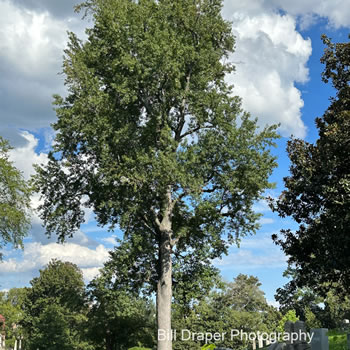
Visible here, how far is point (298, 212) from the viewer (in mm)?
17641

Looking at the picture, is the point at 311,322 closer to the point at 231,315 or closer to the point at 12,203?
the point at 231,315

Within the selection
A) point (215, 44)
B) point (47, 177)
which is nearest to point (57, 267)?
point (47, 177)

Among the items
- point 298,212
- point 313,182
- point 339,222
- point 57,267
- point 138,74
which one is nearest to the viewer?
point 339,222

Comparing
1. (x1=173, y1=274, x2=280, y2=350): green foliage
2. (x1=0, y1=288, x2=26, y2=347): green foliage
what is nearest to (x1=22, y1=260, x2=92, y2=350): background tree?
(x1=0, y1=288, x2=26, y2=347): green foliage

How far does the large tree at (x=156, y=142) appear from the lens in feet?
61.3

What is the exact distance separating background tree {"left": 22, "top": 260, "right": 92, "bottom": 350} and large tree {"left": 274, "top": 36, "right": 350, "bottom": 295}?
115 feet

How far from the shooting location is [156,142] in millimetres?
20344

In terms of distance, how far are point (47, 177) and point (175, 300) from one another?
9183 mm

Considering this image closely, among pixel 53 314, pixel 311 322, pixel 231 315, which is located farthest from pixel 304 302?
pixel 53 314

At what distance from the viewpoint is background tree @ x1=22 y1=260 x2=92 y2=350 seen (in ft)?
188

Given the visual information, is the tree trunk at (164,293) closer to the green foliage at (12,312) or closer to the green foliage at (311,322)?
the green foliage at (12,312)

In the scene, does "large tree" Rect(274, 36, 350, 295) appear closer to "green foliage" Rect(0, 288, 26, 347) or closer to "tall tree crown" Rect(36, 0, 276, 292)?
"tall tree crown" Rect(36, 0, 276, 292)

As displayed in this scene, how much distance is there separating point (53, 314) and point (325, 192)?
54580mm

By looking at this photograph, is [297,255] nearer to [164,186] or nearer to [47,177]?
[164,186]
